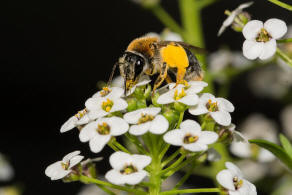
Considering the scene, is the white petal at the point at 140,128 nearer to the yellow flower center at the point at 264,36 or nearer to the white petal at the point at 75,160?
the white petal at the point at 75,160

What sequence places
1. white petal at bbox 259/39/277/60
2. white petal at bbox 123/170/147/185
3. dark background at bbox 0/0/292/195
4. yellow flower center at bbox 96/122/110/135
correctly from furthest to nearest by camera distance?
1. dark background at bbox 0/0/292/195
2. white petal at bbox 259/39/277/60
3. yellow flower center at bbox 96/122/110/135
4. white petal at bbox 123/170/147/185

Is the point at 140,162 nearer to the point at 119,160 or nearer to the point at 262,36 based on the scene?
the point at 119,160

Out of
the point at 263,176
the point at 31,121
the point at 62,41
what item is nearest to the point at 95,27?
the point at 62,41

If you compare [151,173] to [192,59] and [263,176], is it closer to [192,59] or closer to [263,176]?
[192,59]

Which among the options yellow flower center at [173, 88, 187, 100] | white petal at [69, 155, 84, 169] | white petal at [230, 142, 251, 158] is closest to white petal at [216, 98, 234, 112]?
yellow flower center at [173, 88, 187, 100]

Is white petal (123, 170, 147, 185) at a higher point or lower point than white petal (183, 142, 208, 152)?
lower

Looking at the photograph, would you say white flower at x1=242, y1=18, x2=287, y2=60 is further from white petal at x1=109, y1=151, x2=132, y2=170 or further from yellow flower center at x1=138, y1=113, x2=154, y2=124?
white petal at x1=109, y1=151, x2=132, y2=170

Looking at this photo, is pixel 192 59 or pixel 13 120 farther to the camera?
pixel 13 120

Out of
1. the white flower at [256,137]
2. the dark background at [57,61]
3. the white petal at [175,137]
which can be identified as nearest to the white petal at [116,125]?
the white petal at [175,137]
